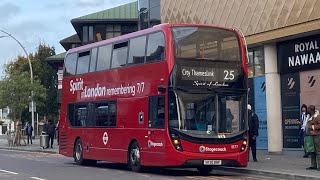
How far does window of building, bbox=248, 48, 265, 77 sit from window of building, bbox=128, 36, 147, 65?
9.02 metres

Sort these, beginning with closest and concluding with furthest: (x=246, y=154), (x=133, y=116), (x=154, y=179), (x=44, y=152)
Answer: (x=154, y=179) → (x=246, y=154) → (x=133, y=116) → (x=44, y=152)

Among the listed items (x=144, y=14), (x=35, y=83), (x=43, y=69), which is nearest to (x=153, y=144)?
(x=144, y=14)

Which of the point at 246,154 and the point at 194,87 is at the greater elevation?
→ the point at 194,87

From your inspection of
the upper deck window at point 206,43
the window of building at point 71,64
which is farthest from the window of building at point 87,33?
the upper deck window at point 206,43

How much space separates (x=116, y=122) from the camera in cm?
2220

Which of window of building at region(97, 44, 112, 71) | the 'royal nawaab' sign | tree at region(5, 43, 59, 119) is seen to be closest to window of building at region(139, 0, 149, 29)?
the 'royal nawaab' sign

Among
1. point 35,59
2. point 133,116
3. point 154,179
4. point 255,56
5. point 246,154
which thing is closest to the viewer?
point 154,179

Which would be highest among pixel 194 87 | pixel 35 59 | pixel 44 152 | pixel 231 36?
pixel 35 59

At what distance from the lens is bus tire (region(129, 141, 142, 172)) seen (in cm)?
2073

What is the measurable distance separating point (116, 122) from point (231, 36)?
5066 mm

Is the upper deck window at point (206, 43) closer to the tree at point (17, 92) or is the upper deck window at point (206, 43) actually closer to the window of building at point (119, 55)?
the window of building at point (119, 55)

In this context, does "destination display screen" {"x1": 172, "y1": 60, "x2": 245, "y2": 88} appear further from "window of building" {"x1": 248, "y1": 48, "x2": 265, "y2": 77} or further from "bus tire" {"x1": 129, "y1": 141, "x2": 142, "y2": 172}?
"window of building" {"x1": 248, "y1": 48, "x2": 265, "y2": 77}

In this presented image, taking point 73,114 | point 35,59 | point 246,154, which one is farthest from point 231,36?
point 35,59

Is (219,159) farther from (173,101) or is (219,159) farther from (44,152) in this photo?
(44,152)
